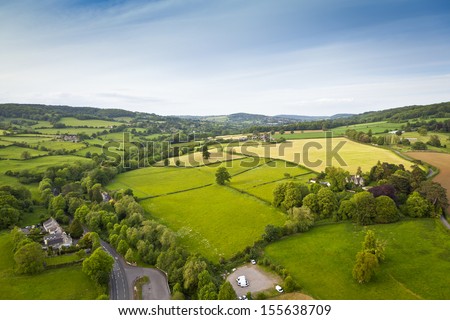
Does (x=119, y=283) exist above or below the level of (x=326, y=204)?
below

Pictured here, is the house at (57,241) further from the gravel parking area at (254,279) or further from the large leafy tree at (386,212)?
the large leafy tree at (386,212)

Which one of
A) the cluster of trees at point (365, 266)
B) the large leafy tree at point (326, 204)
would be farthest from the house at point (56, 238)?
the large leafy tree at point (326, 204)

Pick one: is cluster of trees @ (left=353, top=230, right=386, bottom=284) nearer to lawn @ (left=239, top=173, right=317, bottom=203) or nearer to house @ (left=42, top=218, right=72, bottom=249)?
lawn @ (left=239, top=173, right=317, bottom=203)

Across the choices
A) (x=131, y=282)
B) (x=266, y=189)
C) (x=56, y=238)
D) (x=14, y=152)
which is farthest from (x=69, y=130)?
(x=131, y=282)

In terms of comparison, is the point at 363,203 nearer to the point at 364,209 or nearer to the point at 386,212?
the point at 364,209

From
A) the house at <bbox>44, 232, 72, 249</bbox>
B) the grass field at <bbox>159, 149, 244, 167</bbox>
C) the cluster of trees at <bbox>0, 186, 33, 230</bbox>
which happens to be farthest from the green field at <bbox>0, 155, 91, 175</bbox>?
the house at <bbox>44, 232, 72, 249</bbox>

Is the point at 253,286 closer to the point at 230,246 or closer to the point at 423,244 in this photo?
the point at 230,246

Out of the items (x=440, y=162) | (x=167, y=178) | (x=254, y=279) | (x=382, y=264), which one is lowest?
(x=254, y=279)
